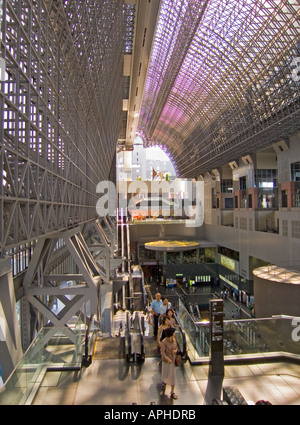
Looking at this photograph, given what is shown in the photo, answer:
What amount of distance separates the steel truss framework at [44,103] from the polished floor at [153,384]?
277 centimetres

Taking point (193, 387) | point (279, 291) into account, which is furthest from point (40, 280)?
point (279, 291)

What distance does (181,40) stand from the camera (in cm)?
2769

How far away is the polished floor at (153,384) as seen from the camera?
5.96m

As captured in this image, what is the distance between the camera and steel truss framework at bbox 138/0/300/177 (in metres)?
22.5

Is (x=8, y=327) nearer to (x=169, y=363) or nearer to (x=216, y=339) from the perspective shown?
(x=169, y=363)

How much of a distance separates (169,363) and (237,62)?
27.7 metres

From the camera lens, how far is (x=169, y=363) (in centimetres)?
602

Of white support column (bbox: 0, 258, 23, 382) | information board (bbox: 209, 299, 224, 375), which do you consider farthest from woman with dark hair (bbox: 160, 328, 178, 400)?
white support column (bbox: 0, 258, 23, 382)

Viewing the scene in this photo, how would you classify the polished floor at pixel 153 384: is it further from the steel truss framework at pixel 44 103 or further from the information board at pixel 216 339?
the steel truss framework at pixel 44 103

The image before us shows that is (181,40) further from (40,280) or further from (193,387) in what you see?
(193,387)

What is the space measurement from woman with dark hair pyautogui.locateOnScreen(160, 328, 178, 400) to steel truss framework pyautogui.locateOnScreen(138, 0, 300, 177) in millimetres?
20348

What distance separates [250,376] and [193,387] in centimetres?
137

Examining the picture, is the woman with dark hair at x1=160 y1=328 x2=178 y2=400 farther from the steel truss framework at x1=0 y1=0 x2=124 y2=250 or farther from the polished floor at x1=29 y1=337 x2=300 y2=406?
the steel truss framework at x1=0 y1=0 x2=124 y2=250
